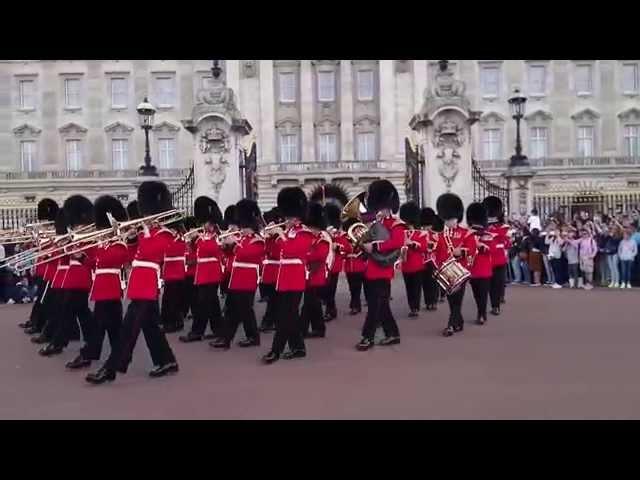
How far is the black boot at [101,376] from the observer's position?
5.75 m

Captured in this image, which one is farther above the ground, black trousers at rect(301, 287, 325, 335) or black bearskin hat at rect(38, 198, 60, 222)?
black bearskin hat at rect(38, 198, 60, 222)

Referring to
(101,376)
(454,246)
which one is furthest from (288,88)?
(101,376)

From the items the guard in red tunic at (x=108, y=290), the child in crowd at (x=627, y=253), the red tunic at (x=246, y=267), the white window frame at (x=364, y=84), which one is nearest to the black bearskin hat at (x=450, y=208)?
the red tunic at (x=246, y=267)

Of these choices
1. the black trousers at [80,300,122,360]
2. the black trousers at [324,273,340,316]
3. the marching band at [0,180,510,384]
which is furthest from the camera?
the black trousers at [324,273,340,316]

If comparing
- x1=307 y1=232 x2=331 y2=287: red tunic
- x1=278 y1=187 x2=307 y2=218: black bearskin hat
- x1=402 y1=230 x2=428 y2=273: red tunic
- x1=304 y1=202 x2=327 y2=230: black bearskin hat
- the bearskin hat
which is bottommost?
x1=402 y1=230 x2=428 y2=273: red tunic

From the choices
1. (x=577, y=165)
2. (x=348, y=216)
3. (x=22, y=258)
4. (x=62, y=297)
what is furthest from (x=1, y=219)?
(x=577, y=165)

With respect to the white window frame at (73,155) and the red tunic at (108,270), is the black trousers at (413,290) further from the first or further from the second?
the white window frame at (73,155)

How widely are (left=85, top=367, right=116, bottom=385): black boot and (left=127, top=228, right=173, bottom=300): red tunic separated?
694 millimetres

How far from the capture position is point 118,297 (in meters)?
6.19

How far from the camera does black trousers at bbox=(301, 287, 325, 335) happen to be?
24.6 feet

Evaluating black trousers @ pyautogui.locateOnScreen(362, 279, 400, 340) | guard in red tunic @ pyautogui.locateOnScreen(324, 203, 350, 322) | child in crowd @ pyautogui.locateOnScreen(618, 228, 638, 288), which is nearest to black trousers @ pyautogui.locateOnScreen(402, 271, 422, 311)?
guard in red tunic @ pyautogui.locateOnScreen(324, 203, 350, 322)

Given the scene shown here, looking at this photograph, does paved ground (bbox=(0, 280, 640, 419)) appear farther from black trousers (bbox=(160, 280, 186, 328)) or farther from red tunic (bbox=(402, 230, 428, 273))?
red tunic (bbox=(402, 230, 428, 273))

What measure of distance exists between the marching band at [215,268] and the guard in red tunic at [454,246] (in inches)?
0.6

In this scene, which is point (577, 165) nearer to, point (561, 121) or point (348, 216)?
point (561, 121)
